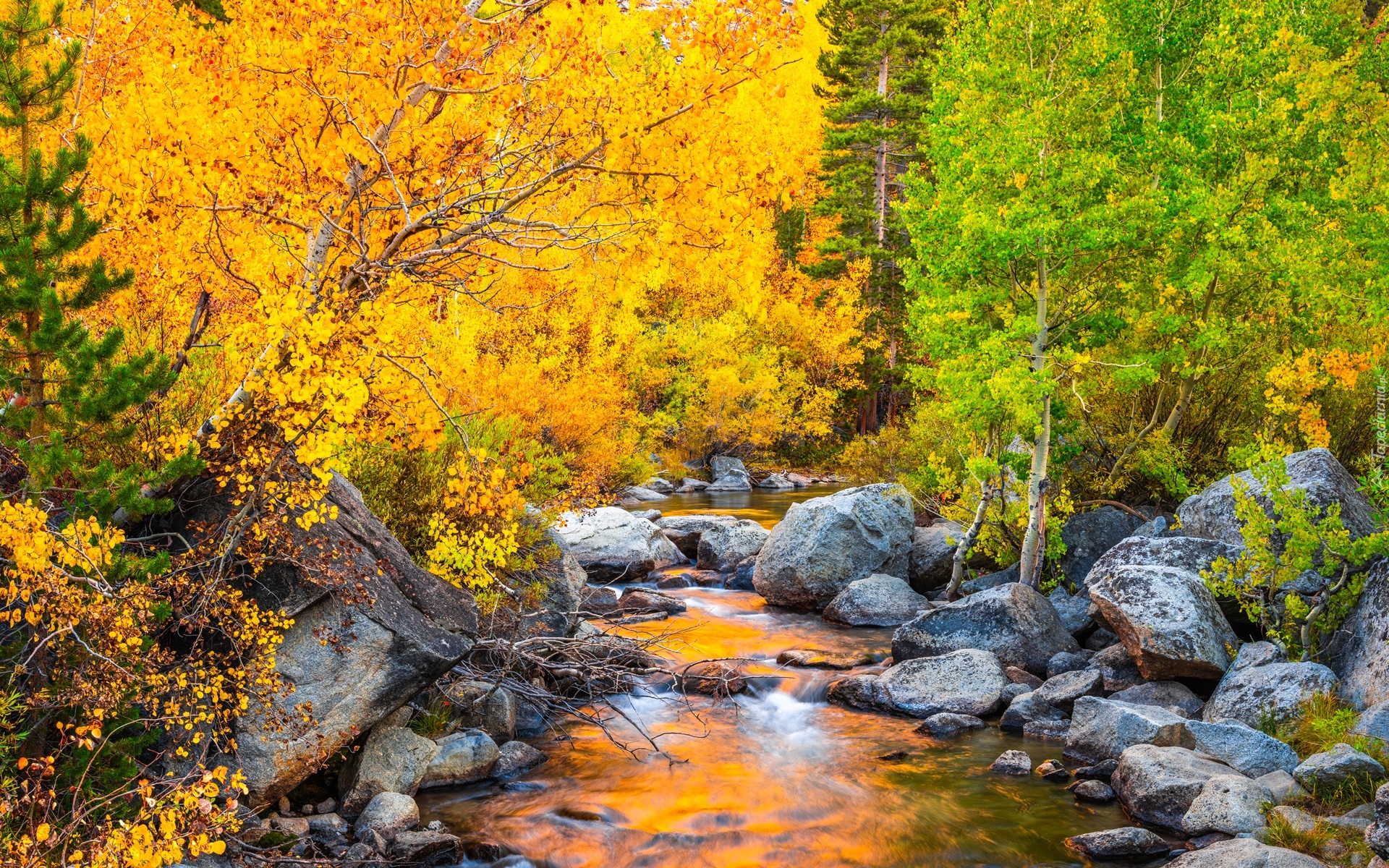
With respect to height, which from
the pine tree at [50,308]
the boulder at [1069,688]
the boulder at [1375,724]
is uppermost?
the pine tree at [50,308]

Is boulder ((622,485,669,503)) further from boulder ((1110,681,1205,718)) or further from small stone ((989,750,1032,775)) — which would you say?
small stone ((989,750,1032,775))

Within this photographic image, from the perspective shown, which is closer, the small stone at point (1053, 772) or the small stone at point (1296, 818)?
the small stone at point (1296, 818)

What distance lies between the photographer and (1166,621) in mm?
8820

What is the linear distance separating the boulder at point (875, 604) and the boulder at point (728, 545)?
111 inches

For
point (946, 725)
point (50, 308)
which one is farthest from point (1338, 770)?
point (50, 308)

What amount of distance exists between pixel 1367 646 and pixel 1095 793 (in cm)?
272

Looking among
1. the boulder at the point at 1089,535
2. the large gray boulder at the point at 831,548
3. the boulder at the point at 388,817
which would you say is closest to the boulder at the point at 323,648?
the boulder at the point at 388,817

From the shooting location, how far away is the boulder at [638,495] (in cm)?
2327

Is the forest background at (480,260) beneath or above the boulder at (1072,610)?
above

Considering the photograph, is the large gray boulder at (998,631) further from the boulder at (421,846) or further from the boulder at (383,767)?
the boulder at (421,846)

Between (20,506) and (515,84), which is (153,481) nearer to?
(20,506)

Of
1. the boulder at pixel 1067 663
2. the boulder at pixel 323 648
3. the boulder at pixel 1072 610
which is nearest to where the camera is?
the boulder at pixel 323 648

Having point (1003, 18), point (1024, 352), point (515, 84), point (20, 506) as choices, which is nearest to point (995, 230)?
point (1024, 352)

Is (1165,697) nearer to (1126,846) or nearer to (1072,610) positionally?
(1072,610)
